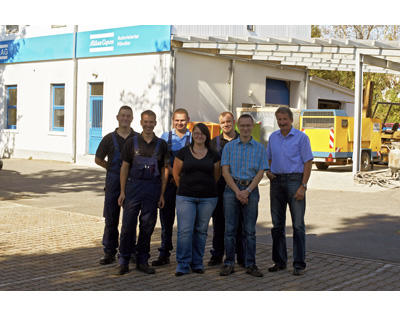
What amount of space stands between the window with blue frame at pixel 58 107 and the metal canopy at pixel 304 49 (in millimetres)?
6271

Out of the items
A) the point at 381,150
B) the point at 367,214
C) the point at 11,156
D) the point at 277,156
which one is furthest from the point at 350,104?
the point at 277,156

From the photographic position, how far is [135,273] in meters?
6.14

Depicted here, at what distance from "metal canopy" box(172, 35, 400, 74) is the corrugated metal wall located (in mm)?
904

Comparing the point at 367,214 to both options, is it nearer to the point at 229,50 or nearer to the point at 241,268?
the point at 241,268

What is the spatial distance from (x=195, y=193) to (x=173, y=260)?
116 centimetres

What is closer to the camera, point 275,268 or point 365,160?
point 275,268

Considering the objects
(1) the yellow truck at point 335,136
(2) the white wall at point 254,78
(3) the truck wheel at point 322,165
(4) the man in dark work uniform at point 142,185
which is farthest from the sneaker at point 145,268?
(2) the white wall at point 254,78

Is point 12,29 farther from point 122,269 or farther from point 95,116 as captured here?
point 122,269

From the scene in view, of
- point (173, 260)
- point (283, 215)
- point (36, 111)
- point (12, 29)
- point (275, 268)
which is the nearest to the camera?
point (275, 268)

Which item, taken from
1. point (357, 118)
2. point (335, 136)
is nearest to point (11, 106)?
point (335, 136)

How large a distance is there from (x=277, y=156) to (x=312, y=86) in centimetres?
1996

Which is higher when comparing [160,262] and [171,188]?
[171,188]

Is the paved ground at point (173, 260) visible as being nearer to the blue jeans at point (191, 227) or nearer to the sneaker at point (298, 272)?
the sneaker at point (298, 272)

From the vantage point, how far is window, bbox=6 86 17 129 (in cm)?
2508
